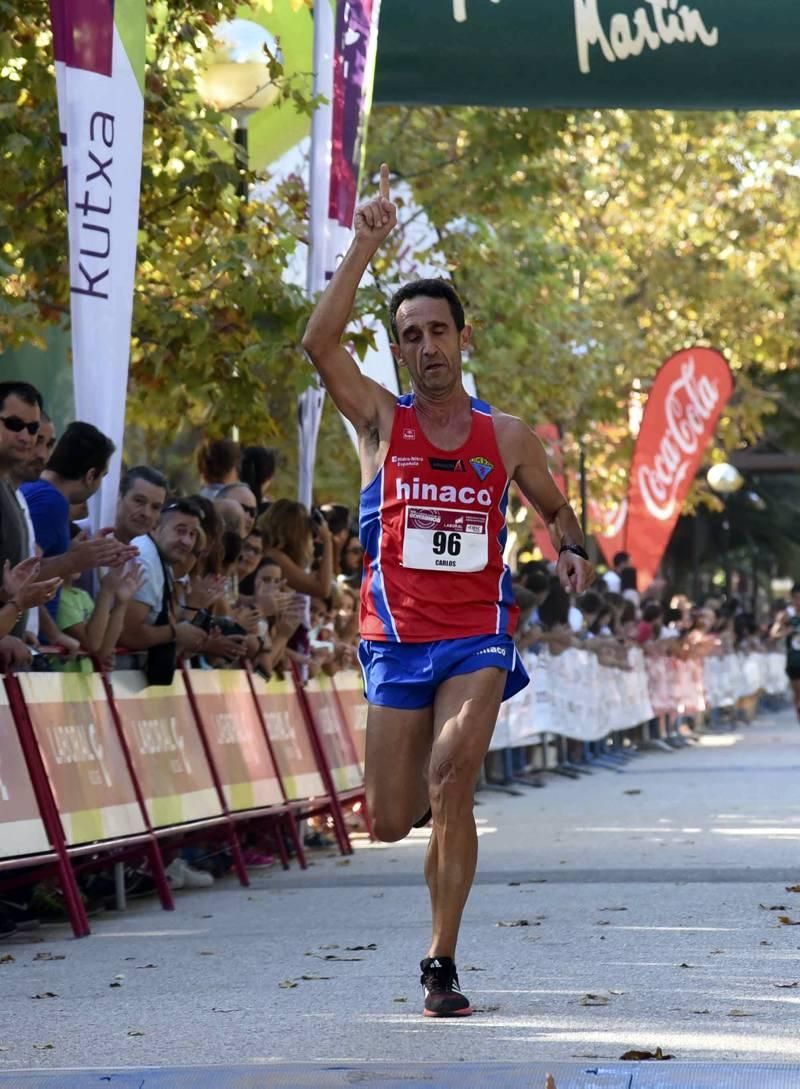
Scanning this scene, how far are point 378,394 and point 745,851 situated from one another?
6234 millimetres

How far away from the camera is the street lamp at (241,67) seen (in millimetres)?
14492

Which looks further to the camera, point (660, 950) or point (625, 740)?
point (625, 740)

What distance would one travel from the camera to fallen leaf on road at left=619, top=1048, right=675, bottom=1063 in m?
6.29

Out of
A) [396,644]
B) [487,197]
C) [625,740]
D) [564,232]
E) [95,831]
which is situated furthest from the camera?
[564,232]

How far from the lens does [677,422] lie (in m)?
31.0

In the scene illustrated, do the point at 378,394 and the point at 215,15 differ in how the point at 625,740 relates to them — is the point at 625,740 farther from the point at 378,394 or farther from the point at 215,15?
the point at 378,394

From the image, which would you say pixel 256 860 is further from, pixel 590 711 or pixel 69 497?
pixel 590 711

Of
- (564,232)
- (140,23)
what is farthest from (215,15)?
(564,232)

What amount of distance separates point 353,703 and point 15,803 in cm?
675

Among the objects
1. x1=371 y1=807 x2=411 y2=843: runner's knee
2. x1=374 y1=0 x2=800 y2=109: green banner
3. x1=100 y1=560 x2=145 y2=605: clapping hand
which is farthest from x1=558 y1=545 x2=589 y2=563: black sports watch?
x1=374 y1=0 x2=800 y2=109: green banner

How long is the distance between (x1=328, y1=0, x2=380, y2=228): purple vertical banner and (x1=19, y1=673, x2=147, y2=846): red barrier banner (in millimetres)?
4143

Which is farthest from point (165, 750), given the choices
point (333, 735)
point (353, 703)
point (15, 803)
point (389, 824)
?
point (353, 703)

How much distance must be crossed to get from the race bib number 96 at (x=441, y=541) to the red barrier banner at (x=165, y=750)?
3.50m

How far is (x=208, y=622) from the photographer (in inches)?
492
